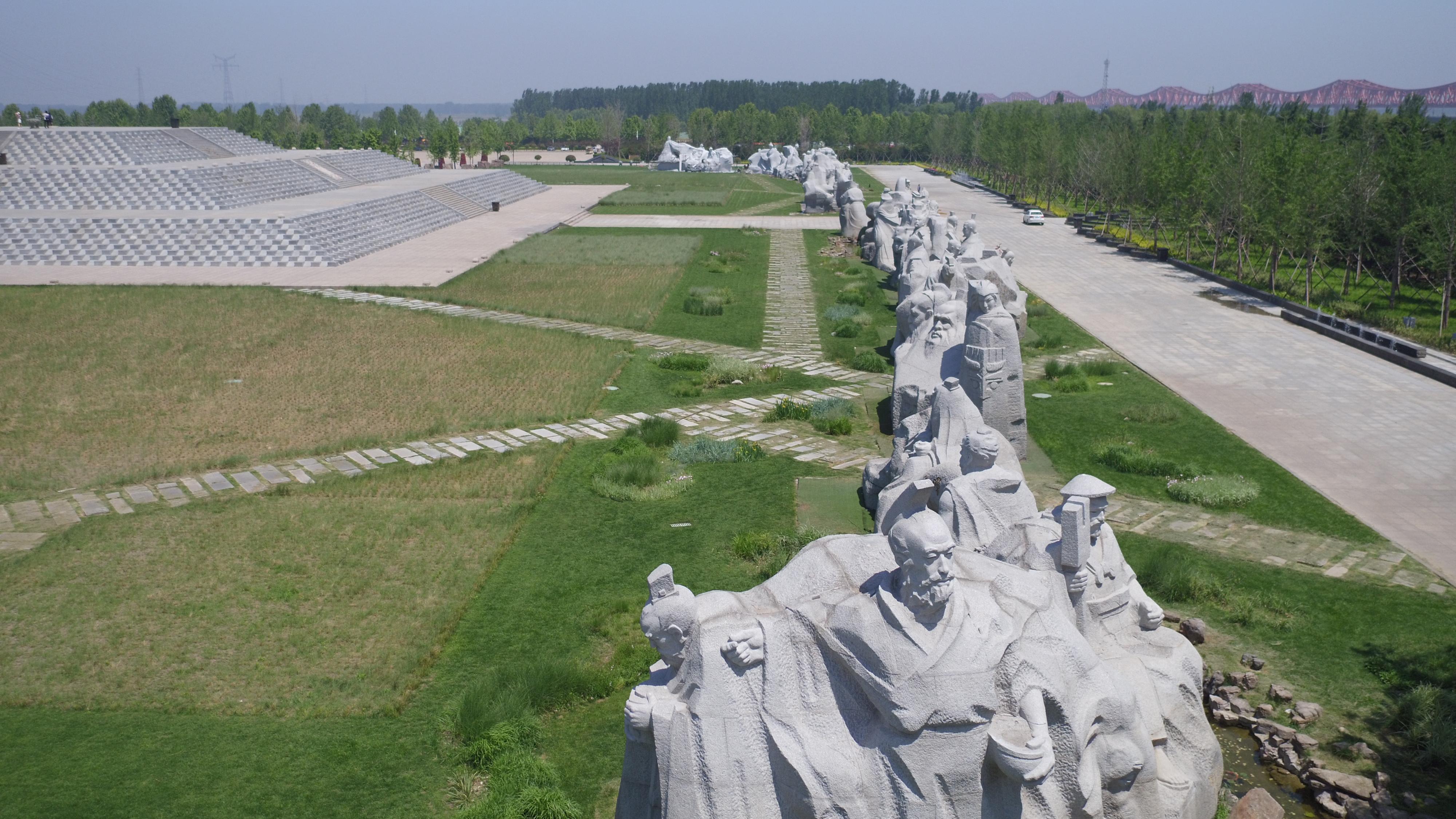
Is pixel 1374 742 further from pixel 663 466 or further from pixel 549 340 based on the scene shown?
pixel 549 340

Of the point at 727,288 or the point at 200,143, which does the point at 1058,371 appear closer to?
the point at 727,288

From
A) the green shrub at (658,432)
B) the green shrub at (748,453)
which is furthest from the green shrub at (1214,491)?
the green shrub at (658,432)

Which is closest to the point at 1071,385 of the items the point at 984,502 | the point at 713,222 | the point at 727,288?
the point at 984,502

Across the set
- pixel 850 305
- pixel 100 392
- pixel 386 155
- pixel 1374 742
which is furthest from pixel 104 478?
pixel 386 155

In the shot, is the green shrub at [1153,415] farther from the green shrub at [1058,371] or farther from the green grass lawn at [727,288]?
the green grass lawn at [727,288]

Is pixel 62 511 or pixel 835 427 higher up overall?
pixel 835 427

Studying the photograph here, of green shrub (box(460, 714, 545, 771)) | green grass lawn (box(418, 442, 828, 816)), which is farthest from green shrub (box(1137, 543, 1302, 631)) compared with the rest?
green shrub (box(460, 714, 545, 771))
